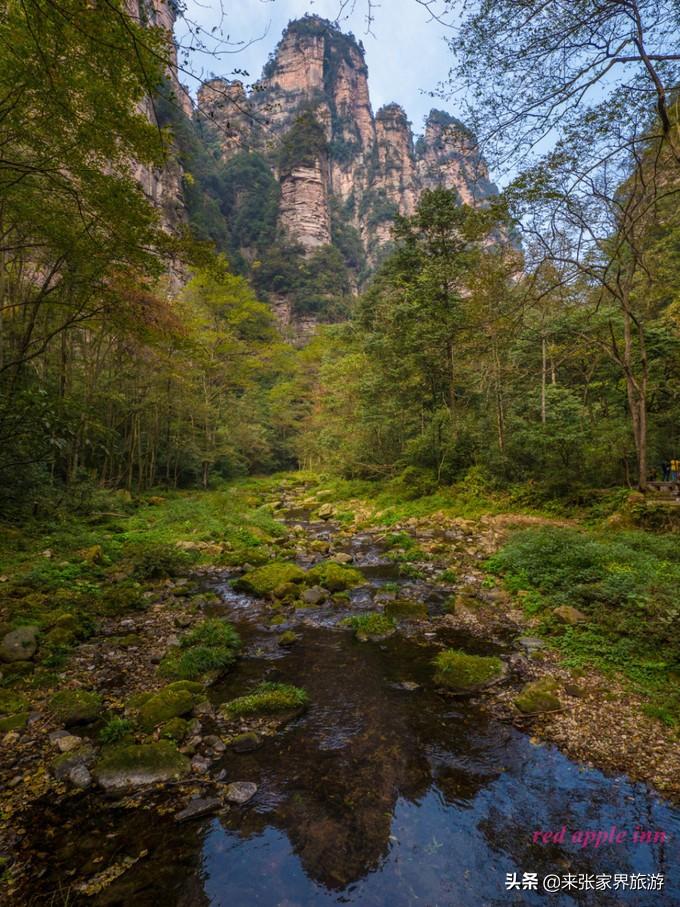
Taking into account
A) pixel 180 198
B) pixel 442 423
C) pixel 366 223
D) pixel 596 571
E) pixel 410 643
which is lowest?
pixel 410 643

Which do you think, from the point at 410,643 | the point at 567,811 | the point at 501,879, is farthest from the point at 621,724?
the point at 410,643

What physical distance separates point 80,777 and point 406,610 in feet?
17.6

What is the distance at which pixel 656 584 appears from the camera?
643cm

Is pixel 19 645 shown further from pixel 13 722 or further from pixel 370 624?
pixel 370 624

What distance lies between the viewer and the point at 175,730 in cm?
437

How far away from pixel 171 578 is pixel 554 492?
11625 millimetres

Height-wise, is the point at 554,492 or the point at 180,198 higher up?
the point at 180,198

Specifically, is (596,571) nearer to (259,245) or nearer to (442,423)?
(442,423)

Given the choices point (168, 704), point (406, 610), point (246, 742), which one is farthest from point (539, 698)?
point (168, 704)

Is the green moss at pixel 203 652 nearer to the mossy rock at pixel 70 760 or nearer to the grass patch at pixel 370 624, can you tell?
the mossy rock at pixel 70 760

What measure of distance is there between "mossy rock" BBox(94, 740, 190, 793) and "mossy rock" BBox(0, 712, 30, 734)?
1103 mm

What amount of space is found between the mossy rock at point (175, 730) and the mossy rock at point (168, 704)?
0.14 meters

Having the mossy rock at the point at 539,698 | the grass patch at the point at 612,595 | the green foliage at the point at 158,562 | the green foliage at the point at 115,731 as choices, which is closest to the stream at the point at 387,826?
the mossy rock at the point at 539,698

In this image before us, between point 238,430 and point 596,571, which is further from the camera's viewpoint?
point 238,430
